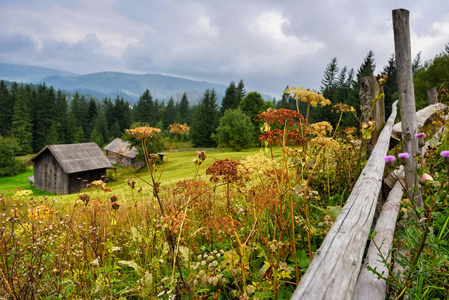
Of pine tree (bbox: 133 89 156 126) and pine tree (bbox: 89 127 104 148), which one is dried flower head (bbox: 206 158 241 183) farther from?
pine tree (bbox: 133 89 156 126)

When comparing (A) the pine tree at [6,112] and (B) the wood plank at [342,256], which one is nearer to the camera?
(B) the wood plank at [342,256]

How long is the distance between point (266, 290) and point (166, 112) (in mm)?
102514

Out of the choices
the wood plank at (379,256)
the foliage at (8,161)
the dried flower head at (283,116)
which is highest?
the dried flower head at (283,116)

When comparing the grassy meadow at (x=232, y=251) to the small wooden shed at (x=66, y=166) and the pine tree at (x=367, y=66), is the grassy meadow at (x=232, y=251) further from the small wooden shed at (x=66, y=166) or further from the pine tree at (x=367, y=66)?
the pine tree at (x=367, y=66)

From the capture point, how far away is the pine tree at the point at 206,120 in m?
58.8

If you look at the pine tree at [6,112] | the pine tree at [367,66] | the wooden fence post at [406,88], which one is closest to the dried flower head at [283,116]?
the wooden fence post at [406,88]

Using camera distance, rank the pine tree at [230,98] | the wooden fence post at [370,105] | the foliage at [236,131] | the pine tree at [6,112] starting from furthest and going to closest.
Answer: the pine tree at [6,112] → the pine tree at [230,98] → the foliage at [236,131] → the wooden fence post at [370,105]

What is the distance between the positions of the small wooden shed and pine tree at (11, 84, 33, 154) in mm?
42944

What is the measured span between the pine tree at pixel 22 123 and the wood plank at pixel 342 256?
3135 inches

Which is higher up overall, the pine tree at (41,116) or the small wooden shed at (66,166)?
the pine tree at (41,116)

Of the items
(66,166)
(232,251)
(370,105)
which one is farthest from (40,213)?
(66,166)

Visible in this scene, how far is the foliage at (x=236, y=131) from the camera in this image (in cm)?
4125

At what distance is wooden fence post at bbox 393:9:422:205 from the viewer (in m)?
3.05

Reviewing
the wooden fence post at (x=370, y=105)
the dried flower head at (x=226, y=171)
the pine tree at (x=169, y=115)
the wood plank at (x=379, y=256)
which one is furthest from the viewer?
the pine tree at (x=169, y=115)
